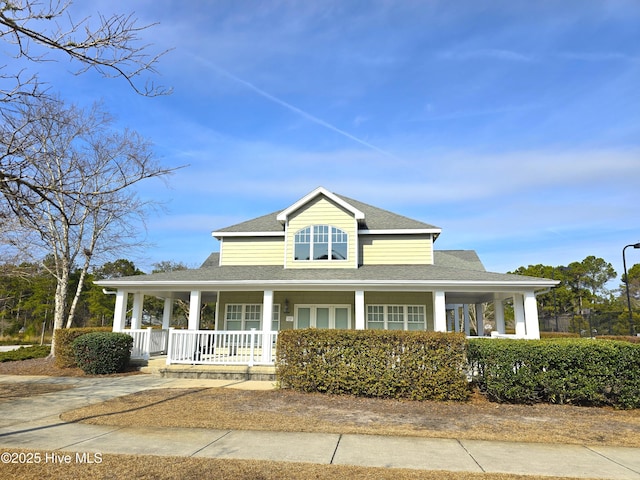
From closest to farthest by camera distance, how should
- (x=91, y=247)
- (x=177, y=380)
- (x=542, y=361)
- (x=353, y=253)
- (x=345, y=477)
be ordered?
(x=345, y=477), (x=542, y=361), (x=177, y=380), (x=353, y=253), (x=91, y=247)

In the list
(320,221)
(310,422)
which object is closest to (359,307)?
(320,221)

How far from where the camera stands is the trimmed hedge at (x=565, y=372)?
8125 mm

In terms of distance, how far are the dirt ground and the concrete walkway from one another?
387mm

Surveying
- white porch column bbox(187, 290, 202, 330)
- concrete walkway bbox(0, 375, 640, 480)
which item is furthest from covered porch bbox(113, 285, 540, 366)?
concrete walkway bbox(0, 375, 640, 480)

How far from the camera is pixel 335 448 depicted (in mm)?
5348

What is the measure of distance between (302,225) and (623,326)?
27518mm

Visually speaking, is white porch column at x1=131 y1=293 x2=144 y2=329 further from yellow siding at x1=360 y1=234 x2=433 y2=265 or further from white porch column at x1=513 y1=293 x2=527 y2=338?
white porch column at x1=513 y1=293 x2=527 y2=338

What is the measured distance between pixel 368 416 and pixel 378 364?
1882 millimetres

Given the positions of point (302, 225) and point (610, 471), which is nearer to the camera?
point (610, 471)


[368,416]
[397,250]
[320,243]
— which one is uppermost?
[320,243]

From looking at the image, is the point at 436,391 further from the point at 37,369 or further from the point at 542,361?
the point at 37,369

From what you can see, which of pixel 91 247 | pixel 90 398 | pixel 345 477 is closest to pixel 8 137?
pixel 90 398

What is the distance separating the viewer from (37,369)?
537 inches

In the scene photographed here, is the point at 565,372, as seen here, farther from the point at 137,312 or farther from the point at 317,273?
the point at 137,312
